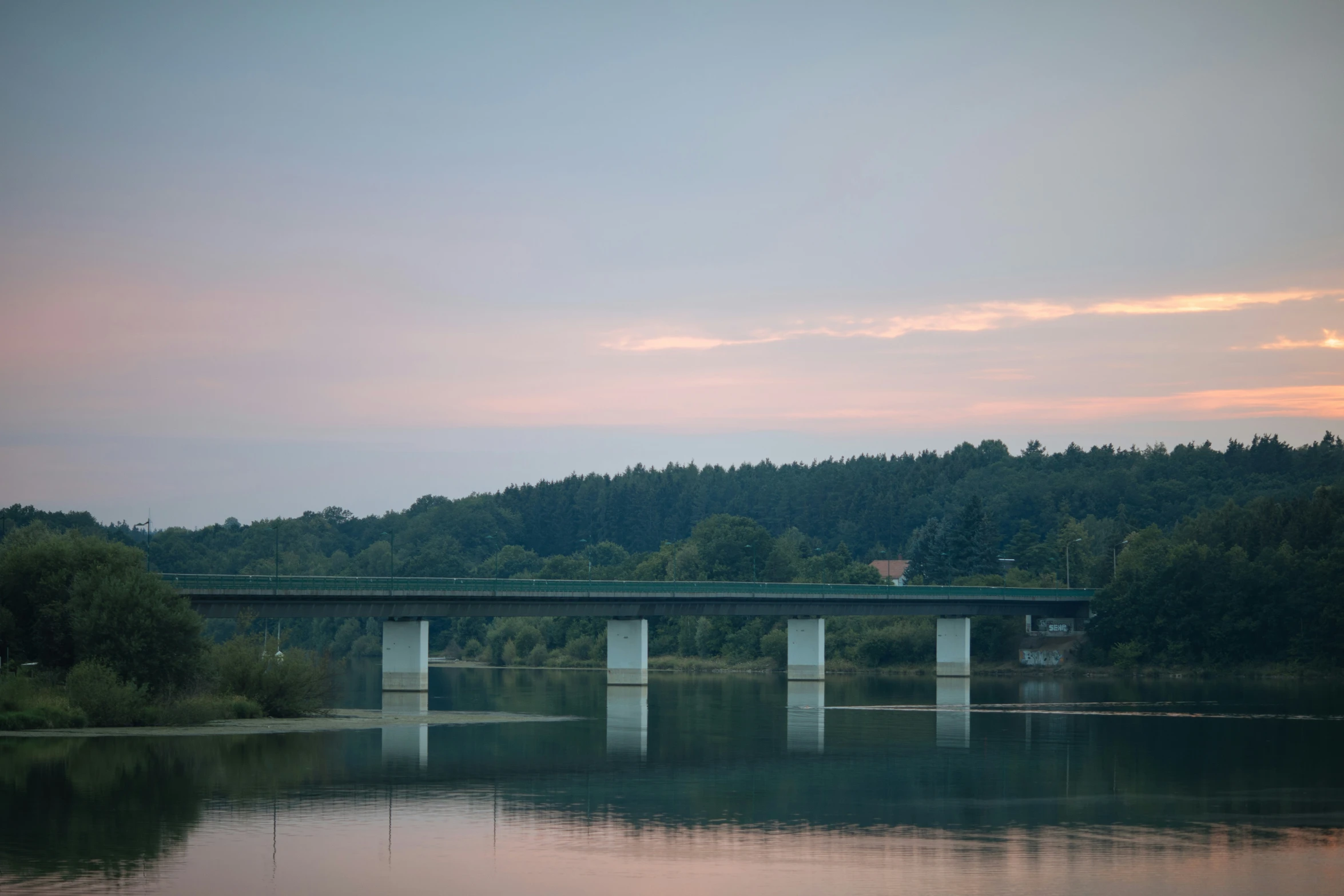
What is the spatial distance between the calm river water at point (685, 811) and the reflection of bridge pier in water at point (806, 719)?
0.47 m

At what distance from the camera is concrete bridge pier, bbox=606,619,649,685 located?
414 feet

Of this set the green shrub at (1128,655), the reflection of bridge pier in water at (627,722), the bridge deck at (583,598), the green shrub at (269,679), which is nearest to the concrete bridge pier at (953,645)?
the bridge deck at (583,598)

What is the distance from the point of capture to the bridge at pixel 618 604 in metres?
105

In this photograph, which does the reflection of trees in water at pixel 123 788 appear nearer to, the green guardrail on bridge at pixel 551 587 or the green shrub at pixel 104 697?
the green shrub at pixel 104 697

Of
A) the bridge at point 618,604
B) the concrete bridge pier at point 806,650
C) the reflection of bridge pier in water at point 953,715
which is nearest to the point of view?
the reflection of bridge pier in water at point 953,715

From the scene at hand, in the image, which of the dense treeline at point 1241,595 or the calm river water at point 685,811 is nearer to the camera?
the calm river water at point 685,811

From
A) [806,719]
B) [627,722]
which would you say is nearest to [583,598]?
[627,722]

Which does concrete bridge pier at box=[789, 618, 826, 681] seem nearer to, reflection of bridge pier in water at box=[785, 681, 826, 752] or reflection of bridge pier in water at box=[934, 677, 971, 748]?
reflection of bridge pier in water at box=[785, 681, 826, 752]

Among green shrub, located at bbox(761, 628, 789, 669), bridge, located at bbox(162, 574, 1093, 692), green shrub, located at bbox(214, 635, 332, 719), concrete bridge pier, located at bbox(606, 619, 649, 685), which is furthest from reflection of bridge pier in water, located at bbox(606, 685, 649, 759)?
green shrub, located at bbox(761, 628, 789, 669)

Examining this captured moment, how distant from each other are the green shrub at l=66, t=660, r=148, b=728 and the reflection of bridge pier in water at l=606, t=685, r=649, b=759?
19988 millimetres

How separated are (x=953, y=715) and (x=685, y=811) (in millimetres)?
46776

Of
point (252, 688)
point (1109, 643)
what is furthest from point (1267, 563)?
point (252, 688)

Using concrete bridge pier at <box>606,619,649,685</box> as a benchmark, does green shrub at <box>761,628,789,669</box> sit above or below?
below

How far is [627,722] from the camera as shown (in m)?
76.7
